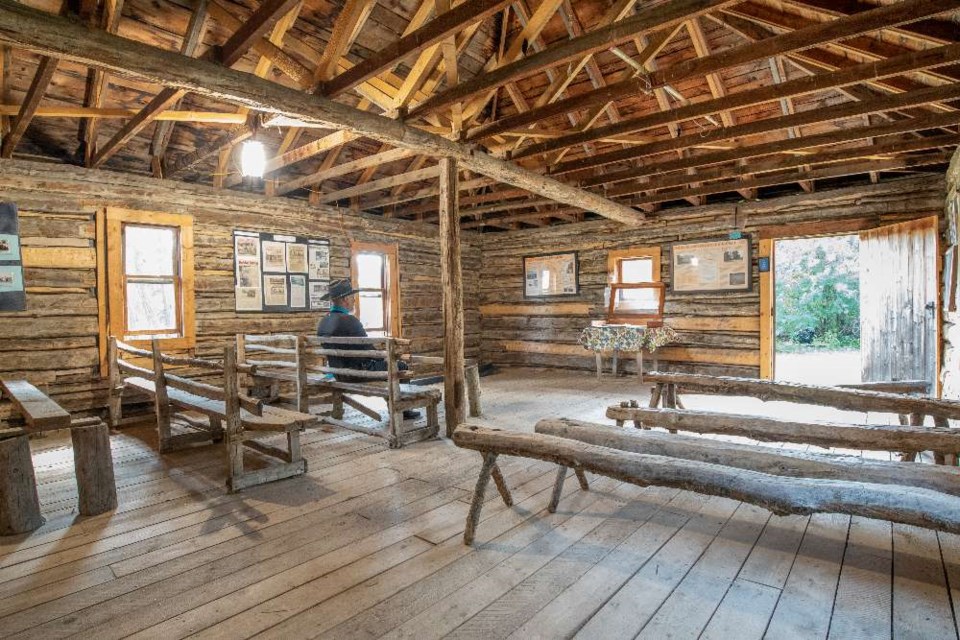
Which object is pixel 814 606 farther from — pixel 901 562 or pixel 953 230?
pixel 953 230

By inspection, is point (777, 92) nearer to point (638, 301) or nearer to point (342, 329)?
point (342, 329)

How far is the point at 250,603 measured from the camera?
232 centimetres

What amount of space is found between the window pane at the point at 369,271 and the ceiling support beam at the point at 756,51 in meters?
4.77

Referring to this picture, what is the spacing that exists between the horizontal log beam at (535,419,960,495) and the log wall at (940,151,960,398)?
3.90 meters

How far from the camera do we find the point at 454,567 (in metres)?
2.59

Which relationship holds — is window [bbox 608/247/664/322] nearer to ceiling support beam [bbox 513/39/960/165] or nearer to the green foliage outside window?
ceiling support beam [bbox 513/39/960/165]

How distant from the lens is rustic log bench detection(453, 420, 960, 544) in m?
2.06

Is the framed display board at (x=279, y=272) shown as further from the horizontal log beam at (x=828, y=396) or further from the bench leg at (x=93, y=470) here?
the horizontal log beam at (x=828, y=396)

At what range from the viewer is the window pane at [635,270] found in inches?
386

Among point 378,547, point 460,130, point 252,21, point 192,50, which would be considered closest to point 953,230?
point 460,130

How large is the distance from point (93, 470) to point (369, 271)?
6416mm

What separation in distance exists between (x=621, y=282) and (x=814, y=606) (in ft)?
26.6

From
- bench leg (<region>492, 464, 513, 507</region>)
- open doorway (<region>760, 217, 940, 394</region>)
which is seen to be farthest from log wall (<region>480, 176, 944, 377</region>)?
bench leg (<region>492, 464, 513, 507</region>)

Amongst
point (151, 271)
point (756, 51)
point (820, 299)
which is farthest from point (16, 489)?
point (820, 299)
